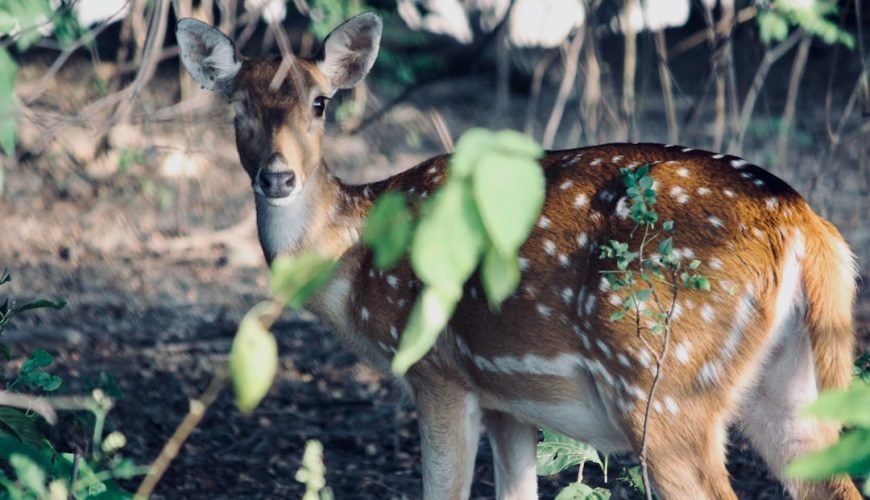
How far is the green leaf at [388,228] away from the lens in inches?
77.0

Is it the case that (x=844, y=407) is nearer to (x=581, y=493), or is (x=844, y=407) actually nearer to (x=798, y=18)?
(x=581, y=493)

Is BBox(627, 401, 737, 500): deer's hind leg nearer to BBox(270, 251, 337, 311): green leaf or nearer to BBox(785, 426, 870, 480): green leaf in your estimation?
BBox(785, 426, 870, 480): green leaf

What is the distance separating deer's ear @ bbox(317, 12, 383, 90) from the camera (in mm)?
4848

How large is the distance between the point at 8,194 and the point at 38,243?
1.05 metres

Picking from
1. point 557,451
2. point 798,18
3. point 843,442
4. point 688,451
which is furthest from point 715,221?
point 798,18

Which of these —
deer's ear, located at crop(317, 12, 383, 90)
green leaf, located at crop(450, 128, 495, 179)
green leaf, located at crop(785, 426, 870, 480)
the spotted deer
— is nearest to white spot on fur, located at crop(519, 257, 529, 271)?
the spotted deer

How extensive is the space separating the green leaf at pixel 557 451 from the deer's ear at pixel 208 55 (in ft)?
5.49

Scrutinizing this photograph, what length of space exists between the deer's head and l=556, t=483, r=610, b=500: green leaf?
4.25 feet

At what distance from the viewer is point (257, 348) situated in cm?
201

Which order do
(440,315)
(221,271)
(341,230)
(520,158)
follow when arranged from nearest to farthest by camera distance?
(520,158) < (440,315) < (341,230) < (221,271)

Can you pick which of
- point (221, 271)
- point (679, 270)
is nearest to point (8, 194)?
point (221, 271)

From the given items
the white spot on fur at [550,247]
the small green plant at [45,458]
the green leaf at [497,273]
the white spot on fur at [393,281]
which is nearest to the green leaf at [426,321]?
the green leaf at [497,273]

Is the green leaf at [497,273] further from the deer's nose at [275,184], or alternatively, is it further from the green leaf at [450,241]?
the deer's nose at [275,184]

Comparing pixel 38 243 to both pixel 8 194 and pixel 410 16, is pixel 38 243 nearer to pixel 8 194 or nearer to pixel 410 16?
pixel 8 194
